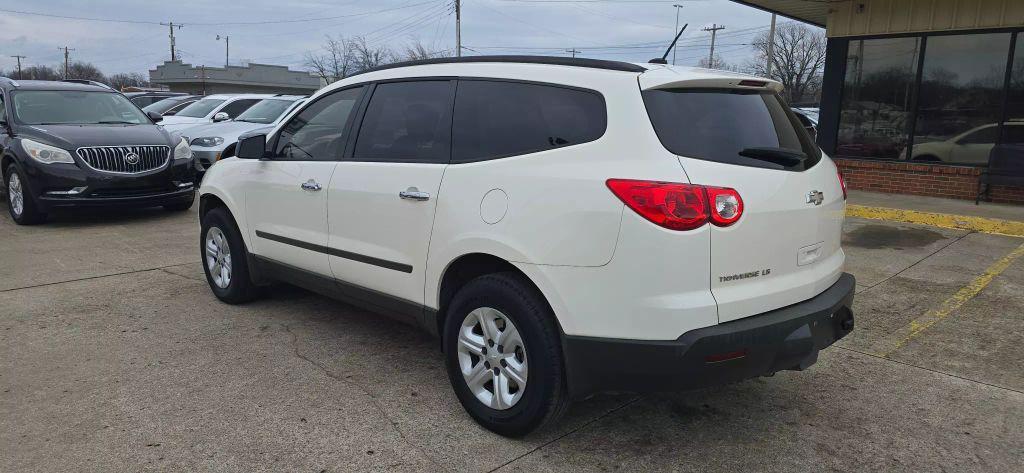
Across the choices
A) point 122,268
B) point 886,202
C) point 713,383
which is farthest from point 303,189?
point 886,202

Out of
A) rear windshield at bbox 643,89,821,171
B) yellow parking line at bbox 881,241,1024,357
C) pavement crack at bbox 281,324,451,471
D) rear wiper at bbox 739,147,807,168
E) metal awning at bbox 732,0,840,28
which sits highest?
metal awning at bbox 732,0,840,28

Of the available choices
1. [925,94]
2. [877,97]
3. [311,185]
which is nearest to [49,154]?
[311,185]

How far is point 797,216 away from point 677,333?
Answer: 0.81m

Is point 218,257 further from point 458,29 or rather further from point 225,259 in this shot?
point 458,29

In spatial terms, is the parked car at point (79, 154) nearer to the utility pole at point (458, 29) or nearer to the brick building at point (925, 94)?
the brick building at point (925, 94)

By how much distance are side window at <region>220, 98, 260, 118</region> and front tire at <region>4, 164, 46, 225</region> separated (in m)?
4.91

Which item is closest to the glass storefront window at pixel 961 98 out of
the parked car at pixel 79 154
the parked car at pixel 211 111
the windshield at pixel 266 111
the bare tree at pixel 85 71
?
the windshield at pixel 266 111

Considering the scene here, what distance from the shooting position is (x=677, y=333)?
268 cm

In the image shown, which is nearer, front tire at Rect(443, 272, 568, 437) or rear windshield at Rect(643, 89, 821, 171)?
rear windshield at Rect(643, 89, 821, 171)

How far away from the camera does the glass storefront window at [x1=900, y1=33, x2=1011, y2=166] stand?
32.0 ft

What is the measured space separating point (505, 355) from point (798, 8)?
1060cm

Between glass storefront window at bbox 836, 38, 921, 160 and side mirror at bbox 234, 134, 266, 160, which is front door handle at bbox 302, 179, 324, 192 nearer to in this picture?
side mirror at bbox 234, 134, 266, 160

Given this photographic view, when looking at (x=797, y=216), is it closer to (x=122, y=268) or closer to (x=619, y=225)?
(x=619, y=225)

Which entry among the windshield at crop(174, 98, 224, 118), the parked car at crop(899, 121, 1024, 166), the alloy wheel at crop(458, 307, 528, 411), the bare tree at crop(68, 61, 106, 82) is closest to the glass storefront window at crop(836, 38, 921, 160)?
the parked car at crop(899, 121, 1024, 166)
